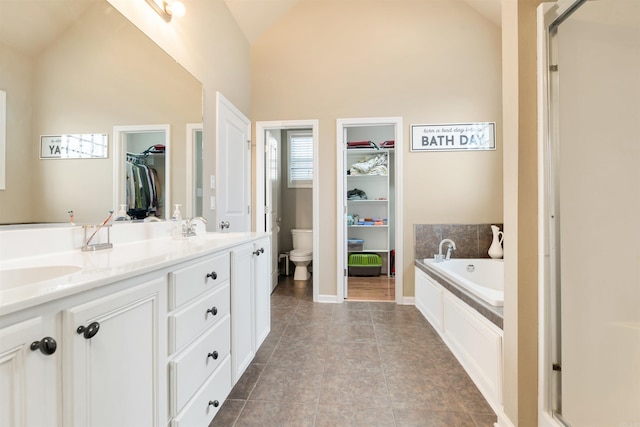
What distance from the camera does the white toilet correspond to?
3734 mm

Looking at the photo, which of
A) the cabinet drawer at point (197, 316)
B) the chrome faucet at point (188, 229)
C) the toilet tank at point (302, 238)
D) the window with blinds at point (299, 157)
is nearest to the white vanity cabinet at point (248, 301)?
the cabinet drawer at point (197, 316)

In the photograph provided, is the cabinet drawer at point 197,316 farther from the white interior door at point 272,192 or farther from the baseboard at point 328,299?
the white interior door at point 272,192

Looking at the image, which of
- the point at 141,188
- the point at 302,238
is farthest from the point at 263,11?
the point at 302,238

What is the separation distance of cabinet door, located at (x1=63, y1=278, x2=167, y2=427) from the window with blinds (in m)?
3.47

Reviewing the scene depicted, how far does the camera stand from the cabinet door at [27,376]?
462 millimetres

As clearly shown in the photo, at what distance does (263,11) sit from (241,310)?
296 cm

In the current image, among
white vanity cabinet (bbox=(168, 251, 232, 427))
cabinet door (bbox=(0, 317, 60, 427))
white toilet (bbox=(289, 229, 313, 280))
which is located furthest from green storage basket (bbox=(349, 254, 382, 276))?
cabinet door (bbox=(0, 317, 60, 427))

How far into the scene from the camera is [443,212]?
2.92 meters

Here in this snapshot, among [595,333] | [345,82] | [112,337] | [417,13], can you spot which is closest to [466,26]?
[417,13]

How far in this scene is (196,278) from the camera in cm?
106

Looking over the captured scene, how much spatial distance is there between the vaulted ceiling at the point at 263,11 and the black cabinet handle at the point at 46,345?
2930 mm

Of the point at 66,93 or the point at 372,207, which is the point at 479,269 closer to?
the point at 372,207

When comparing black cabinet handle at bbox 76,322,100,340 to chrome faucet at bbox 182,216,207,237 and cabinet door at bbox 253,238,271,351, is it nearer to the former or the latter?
cabinet door at bbox 253,238,271,351

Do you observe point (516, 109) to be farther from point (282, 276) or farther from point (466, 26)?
point (282, 276)
